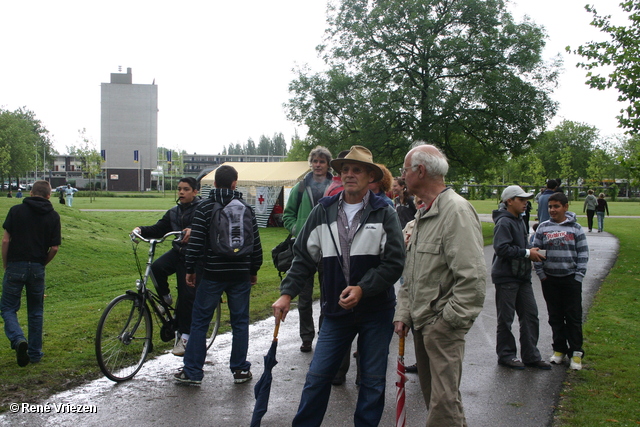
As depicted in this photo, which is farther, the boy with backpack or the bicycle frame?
the bicycle frame

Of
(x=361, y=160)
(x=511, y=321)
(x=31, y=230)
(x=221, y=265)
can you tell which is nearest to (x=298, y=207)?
(x=221, y=265)

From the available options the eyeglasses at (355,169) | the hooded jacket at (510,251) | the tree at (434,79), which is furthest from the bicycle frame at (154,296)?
the tree at (434,79)

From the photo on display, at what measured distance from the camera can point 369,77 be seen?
24938 mm

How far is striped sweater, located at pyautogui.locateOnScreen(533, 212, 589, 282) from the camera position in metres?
5.95

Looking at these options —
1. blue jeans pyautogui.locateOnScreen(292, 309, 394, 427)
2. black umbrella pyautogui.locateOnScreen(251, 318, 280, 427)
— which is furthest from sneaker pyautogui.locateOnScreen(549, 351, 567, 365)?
black umbrella pyautogui.locateOnScreen(251, 318, 280, 427)

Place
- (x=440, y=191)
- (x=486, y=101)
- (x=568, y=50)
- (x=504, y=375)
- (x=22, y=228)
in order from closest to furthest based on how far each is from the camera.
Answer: (x=440, y=191)
(x=504, y=375)
(x=22, y=228)
(x=568, y=50)
(x=486, y=101)

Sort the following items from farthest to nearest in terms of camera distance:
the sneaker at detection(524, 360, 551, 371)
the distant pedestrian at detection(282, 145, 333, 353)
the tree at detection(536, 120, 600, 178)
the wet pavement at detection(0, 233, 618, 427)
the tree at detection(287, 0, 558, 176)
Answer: the tree at detection(536, 120, 600, 178) < the tree at detection(287, 0, 558, 176) < the distant pedestrian at detection(282, 145, 333, 353) < the sneaker at detection(524, 360, 551, 371) < the wet pavement at detection(0, 233, 618, 427)

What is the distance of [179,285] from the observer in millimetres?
6172

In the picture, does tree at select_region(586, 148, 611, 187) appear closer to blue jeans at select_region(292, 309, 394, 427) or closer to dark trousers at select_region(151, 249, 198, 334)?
dark trousers at select_region(151, 249, 198, 334)

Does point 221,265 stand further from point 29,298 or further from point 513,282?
point 513,282

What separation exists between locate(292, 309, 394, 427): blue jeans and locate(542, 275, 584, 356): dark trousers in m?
3.00

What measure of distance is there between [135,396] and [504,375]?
3440 millimetres

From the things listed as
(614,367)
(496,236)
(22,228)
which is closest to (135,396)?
(22,228)

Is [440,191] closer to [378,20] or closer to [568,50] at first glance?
[568,50]
